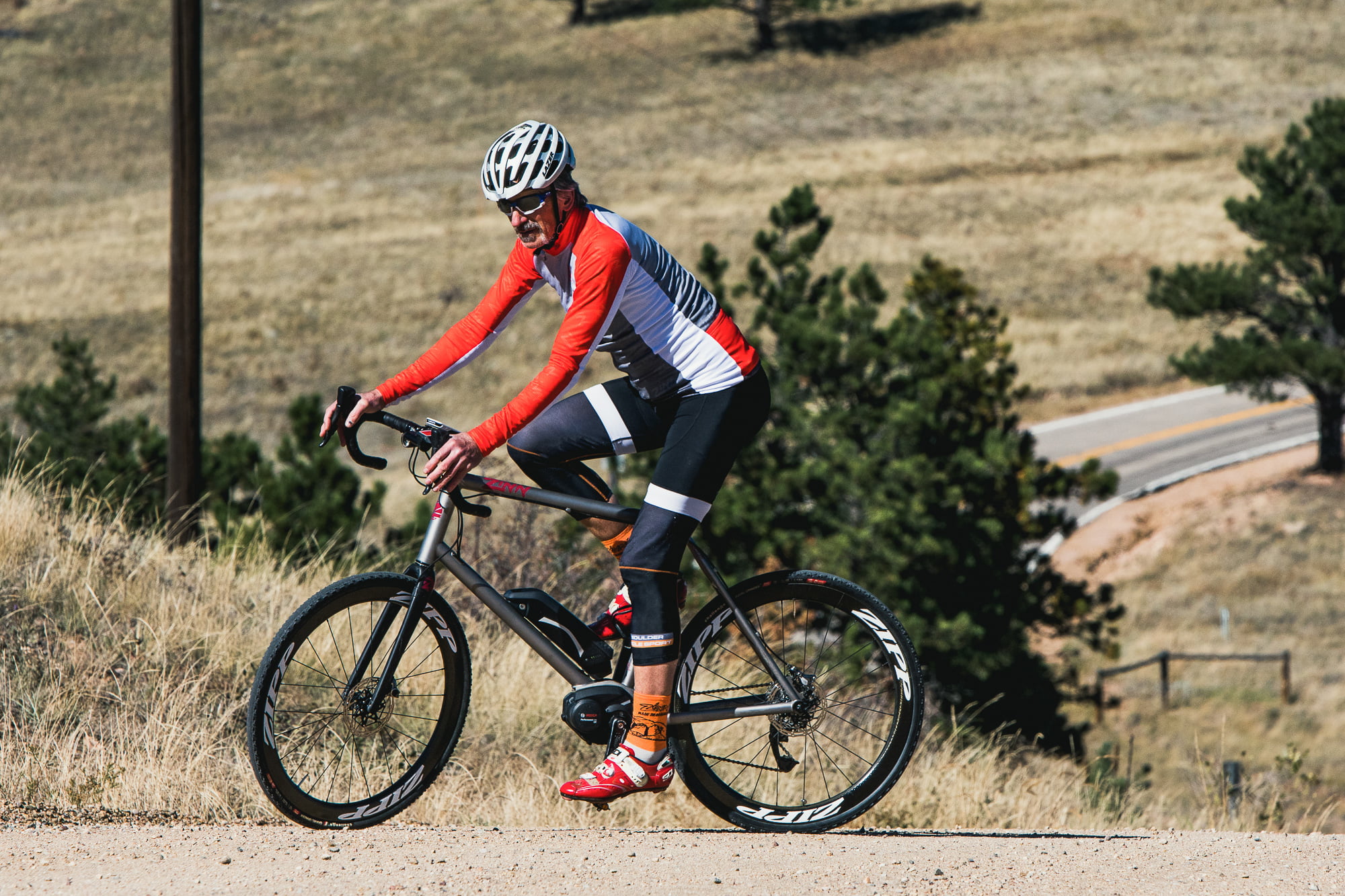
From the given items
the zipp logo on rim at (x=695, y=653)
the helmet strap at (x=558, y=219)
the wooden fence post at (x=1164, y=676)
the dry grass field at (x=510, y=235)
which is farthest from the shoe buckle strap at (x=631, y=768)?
the wooden fence post at (x=1164, y=676)

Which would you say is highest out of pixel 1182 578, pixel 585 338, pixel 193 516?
pixel 585 338

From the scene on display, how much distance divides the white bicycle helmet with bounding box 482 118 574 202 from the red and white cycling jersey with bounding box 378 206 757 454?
19 cm

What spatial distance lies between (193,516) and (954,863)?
626 cm

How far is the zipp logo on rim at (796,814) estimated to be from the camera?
15.9ft

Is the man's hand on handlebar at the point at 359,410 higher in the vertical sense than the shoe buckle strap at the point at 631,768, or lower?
higher

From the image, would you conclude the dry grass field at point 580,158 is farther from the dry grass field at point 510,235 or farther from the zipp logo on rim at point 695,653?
the zipp logo on rim at point 695,653

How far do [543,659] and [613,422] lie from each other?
0.96m

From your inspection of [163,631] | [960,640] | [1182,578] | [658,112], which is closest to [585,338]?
[163,631]

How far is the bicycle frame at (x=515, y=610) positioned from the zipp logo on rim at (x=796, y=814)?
0.38 meters

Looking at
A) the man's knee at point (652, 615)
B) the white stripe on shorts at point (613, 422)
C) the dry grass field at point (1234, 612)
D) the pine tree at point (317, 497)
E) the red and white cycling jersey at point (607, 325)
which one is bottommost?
the dry grass field at point (1234, 612)

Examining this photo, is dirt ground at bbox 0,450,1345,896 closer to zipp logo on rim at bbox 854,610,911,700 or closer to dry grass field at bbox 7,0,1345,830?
zipp logo on rim at bbox 854,610,911,700

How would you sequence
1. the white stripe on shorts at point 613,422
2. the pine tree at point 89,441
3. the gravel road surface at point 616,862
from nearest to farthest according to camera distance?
the gravel road surface at point 616,862 → the white stripe on shorts at point 613,422 → the pine tree at point 89,441

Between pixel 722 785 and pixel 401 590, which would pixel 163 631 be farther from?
pixel 722 785

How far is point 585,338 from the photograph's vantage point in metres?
4.17
